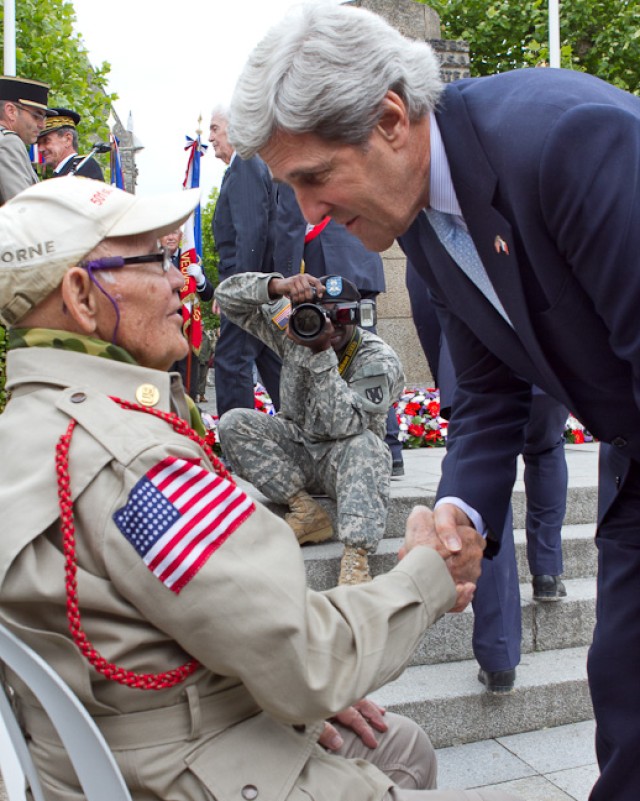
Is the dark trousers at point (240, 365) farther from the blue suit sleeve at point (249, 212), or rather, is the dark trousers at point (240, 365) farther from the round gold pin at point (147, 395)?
the round gold pin at point (147, 395)

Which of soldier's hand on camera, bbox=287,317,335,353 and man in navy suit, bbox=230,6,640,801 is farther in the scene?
soldier's hand on camera, bbox=287,317,335,353

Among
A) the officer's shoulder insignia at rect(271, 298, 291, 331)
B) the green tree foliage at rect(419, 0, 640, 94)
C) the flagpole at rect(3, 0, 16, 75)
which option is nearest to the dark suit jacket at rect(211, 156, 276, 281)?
the officer's shoulder insignia at rect(271, 298, 291, 331)

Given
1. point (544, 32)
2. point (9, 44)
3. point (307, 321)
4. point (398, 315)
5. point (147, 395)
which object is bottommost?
point (398, 315)

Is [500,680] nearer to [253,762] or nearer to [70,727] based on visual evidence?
[253,762]

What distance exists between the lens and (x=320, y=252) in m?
6.10

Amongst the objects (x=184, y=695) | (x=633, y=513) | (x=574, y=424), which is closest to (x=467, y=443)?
(x=633, y=513)

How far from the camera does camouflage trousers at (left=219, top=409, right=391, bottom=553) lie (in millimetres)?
4164

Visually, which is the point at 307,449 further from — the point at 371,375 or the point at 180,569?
the point at 180,569

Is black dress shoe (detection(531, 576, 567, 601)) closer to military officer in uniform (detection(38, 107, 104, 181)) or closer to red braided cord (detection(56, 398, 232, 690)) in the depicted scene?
red braided cord (detection(56, 398, 232, 690))

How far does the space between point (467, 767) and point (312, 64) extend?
8.92ft

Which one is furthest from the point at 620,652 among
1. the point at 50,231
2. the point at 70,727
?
the point at 50,231

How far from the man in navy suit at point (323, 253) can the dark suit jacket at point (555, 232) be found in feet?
11.7

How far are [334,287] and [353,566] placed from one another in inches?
51.3

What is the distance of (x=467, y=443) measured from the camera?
246cm
